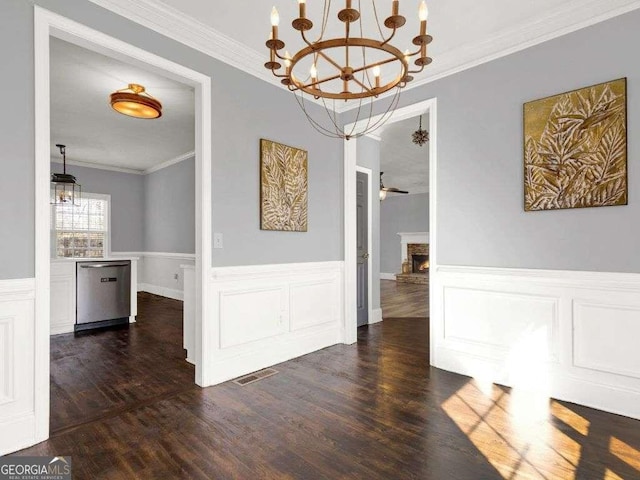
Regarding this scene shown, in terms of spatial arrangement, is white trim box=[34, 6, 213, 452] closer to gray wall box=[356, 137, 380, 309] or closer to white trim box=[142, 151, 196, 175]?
gray wall box=[356, 137, 380, 309]

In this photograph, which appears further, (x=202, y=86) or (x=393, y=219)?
(x=393, y=219)

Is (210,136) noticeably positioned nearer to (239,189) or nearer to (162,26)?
(239,189)

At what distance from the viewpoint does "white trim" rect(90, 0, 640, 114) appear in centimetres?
244

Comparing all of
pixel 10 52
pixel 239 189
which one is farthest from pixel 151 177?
pixel 10 52

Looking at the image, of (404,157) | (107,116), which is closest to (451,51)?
(404,157)

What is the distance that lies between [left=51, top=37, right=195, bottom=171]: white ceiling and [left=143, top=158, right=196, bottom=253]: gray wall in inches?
13.6

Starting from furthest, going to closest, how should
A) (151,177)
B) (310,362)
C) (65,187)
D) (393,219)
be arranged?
(393,219) < (151,177) < (65,187) < (310,362)

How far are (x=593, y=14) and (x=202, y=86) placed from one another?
286cm

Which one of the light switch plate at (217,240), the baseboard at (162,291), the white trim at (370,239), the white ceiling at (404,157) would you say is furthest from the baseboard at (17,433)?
the baseboard at (162,291)

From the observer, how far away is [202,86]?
112 inches

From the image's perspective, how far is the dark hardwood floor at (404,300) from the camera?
19.0 feet

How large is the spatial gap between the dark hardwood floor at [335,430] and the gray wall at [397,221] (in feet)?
25.0

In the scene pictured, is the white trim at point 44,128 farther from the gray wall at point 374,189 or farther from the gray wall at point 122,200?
the gray wall at point 122,200

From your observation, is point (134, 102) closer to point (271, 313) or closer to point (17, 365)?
point (271, 313)
